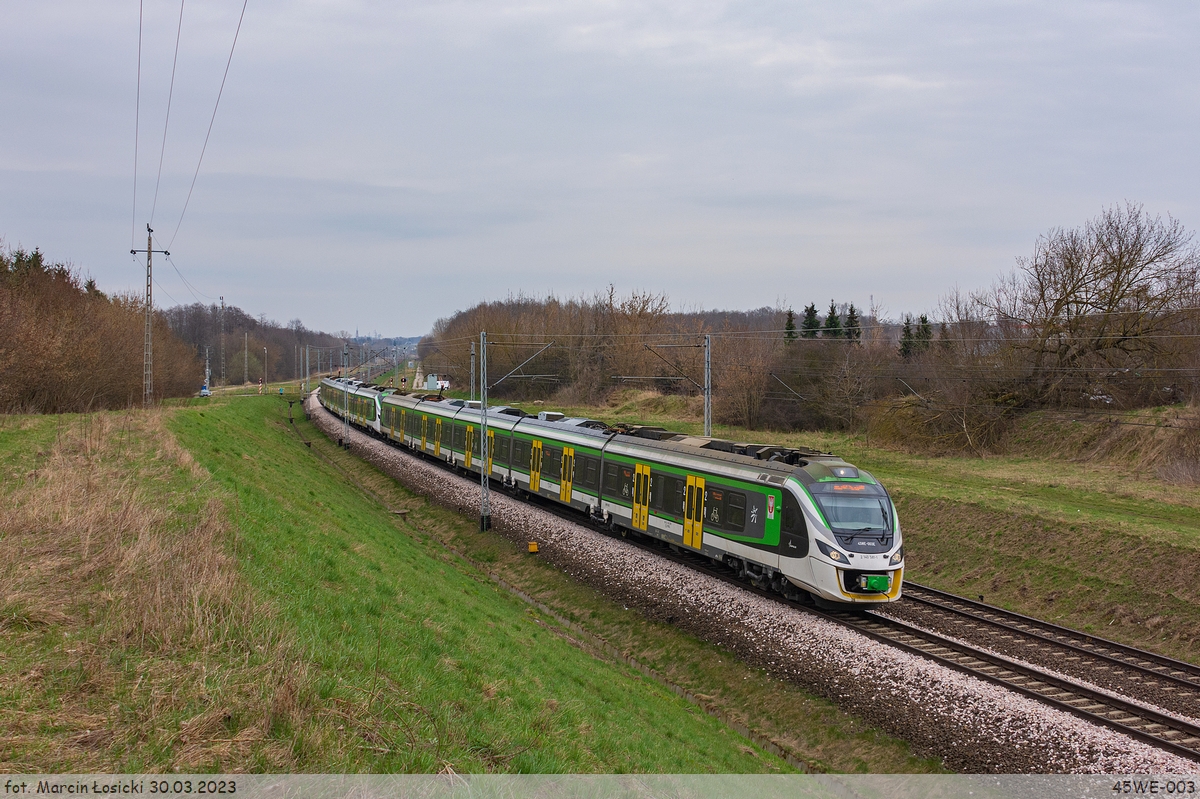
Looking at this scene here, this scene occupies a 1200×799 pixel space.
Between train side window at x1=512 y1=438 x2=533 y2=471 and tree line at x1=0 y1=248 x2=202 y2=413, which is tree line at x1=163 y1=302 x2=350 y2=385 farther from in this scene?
train side window at x1=512 y1=438 x2=533 y2=471

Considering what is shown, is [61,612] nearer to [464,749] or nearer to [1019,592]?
[464,749]

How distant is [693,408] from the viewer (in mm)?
55906

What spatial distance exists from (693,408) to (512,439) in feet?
89.0

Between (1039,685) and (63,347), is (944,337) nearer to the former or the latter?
(1039,685)

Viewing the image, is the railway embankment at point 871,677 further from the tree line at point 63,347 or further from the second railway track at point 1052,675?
the tree line at point 63,347

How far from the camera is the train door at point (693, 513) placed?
1898cm

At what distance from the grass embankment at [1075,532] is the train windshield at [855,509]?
588 cm

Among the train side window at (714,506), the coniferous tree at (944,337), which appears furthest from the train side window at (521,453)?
the coniferous tree at (944,337)

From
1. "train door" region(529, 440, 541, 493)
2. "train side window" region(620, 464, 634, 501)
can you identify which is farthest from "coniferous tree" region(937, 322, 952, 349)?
"train side window" region(620, 464, 634, 501)

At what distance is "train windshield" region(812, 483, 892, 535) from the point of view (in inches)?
587

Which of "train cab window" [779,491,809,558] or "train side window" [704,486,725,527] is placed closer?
"train cab window" [779,491,809,558]

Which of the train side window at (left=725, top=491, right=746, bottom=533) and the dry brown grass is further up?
the dry brown grass

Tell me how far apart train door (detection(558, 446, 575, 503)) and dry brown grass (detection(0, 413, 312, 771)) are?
48.9ft

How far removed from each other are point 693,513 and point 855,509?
509 centimetres
